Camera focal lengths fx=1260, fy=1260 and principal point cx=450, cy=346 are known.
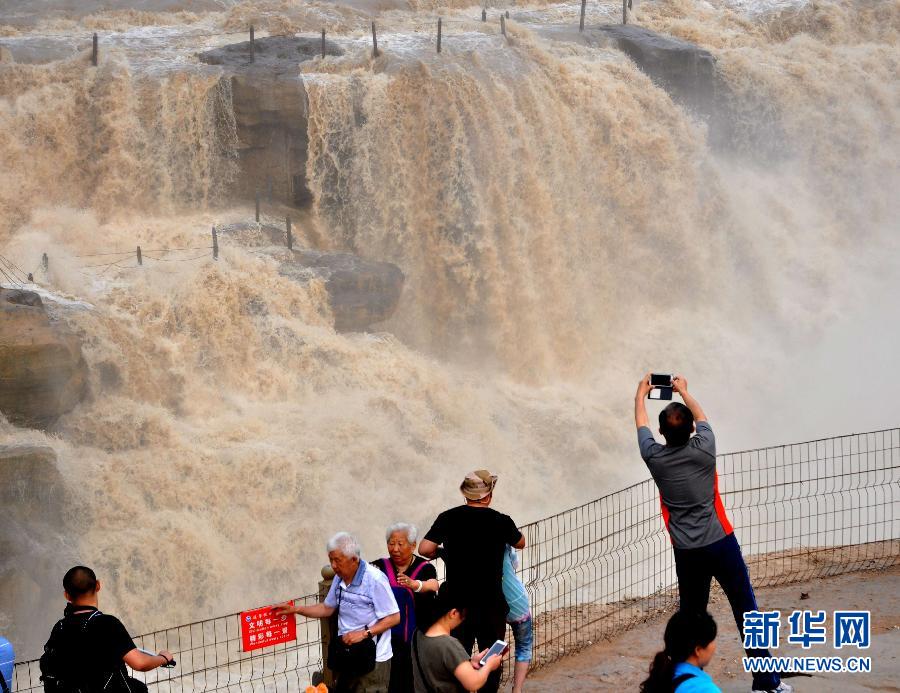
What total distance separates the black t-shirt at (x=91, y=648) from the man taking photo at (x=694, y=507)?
2212mm

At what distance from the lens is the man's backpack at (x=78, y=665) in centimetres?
451

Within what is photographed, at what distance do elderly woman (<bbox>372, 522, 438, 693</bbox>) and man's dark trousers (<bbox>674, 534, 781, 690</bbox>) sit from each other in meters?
1.08

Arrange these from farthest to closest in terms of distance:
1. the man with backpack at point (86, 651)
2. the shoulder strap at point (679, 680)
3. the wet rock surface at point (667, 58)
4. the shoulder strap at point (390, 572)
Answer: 1. the wet rock surface at point (667, 58)
2. the shoulder strap at point (390, 572)
3. the man with backpack at point (86, 651)
4. the shoulder strap at point (679, 680)

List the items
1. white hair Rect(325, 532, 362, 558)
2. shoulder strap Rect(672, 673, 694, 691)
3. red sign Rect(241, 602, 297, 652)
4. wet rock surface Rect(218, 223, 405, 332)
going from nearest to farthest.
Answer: shoulder strap Rect(672, 673, 694, 691) < white hair Rect(325, 532, 362, 558) < red sign Rect(241, 602, 297, 652) < wet rock surface Rect(218, 223, 405, 332)

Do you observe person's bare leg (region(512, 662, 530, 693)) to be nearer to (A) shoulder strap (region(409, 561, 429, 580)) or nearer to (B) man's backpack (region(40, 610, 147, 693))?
(A) shoulder strap (region(409, 561, 429, 580))

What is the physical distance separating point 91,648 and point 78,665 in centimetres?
8

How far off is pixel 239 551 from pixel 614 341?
8.74m

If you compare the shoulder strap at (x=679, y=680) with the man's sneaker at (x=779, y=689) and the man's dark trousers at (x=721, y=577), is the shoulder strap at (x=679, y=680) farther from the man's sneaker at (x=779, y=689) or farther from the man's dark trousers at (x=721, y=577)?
the man's sneaker at (x=779, y=689)

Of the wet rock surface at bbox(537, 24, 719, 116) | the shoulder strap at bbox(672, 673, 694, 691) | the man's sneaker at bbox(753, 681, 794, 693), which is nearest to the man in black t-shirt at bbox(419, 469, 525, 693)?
the man's sneaker at bbox(753, 681, 794, 693)

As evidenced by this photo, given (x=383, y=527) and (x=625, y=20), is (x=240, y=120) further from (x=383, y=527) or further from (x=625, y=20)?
(x=625, y=20)

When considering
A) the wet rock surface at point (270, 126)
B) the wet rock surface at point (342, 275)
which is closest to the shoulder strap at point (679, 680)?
the wet rock surface at point (342, 275)

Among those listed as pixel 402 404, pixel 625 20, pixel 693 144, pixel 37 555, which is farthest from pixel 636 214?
pixel 37 555

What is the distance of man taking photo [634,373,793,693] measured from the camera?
5242 mm

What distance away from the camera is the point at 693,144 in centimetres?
2266
